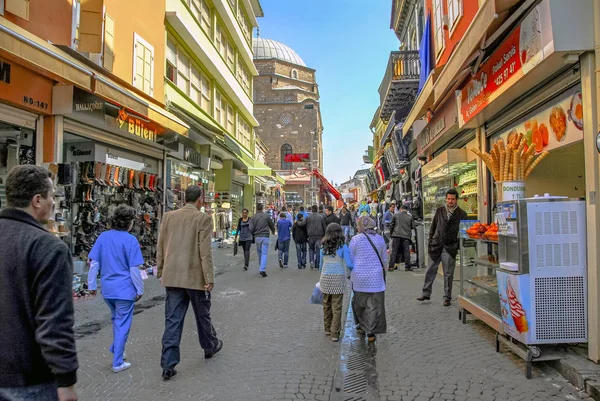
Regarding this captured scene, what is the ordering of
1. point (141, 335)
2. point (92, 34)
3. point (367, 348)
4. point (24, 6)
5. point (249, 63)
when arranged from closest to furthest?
1. point (367, 348)
2. point (141, 335)
3. point (24, 6)
4. point (92, 34)
5. point (249, 63)

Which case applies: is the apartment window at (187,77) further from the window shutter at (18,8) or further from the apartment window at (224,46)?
the window shutter at (18,8)

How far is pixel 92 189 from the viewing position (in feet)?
29.9

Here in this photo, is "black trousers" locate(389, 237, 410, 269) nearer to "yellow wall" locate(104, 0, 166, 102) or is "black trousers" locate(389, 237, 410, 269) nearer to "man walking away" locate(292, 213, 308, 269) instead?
"man walking away" locate(292, 213, 308, 269)

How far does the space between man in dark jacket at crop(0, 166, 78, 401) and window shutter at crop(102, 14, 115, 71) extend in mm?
8712

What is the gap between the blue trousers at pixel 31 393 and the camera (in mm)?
1771

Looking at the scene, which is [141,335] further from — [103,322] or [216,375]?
[216,375]

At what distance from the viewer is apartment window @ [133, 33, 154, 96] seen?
10.7 m

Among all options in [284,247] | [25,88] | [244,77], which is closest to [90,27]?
[25,88]

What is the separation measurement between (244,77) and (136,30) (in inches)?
600

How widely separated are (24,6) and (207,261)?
18.6ft

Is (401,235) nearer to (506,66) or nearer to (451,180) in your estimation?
(451,180)

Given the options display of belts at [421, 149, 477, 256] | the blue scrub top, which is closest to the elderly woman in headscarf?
the blue scrub top

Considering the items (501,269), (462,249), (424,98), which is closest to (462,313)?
(462,249)

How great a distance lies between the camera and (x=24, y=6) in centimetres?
684
